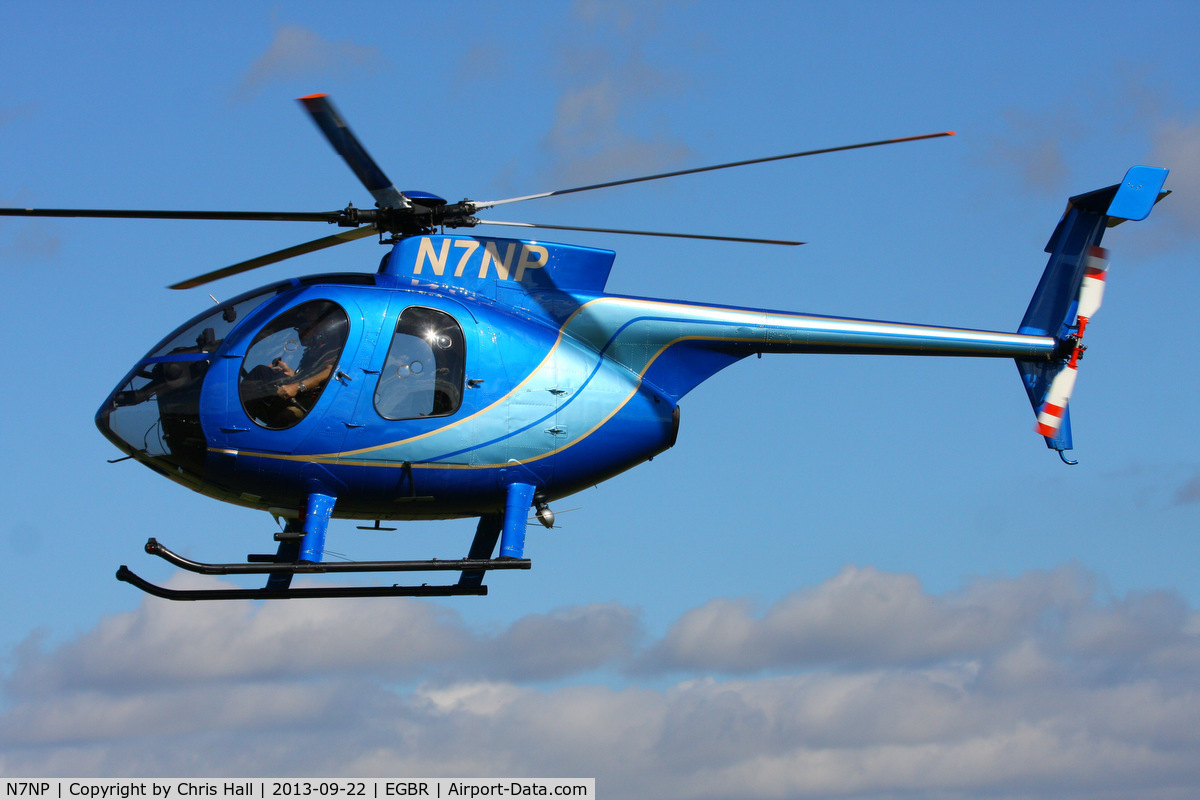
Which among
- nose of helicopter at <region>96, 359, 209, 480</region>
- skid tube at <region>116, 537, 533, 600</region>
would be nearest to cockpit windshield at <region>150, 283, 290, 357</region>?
nose of helicopter at <region>96, 359, 209, 480</region>

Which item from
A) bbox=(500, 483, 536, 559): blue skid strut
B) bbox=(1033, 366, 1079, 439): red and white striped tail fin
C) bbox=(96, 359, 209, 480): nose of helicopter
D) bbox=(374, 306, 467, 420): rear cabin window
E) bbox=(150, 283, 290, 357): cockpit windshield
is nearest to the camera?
bbox=(96, 359, 209, 480): nose of helicopter


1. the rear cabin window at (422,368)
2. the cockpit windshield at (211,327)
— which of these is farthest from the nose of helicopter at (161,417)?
the rear cabin window at (422,368)

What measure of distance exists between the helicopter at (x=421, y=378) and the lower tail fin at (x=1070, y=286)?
9.11 feet

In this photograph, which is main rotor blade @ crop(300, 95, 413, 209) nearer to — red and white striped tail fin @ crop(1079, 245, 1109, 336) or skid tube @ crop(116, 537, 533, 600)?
skid tube @ crop(116, 537, 533, 600)

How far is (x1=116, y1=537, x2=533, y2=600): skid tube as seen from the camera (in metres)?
18.0

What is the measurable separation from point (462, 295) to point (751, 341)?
4.50 m

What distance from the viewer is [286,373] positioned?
1875 cm

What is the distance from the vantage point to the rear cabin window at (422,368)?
18969 mm

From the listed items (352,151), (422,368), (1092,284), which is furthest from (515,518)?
(1092,284)

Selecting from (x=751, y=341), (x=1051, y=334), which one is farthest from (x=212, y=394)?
(x=1051, y=334)

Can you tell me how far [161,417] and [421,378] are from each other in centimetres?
364

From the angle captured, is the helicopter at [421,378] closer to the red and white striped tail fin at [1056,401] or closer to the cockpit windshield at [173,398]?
the cockpit windshield at [173,398]

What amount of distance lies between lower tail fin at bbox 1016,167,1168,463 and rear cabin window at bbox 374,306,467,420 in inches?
395

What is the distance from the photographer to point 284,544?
A: 19.8 metres
